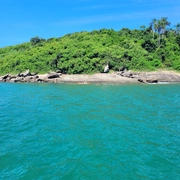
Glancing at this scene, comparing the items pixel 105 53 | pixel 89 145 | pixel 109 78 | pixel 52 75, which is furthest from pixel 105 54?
pixel 89 145

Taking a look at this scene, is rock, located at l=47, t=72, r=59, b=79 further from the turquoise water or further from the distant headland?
the turquoise water

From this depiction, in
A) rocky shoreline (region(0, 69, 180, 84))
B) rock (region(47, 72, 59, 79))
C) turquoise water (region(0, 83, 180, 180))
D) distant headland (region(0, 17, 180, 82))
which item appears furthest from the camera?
distant headland (region(0, 17, 180, 82))

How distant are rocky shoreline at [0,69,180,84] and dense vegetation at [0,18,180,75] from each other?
18.3 feet

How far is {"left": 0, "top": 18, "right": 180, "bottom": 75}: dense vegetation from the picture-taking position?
83.5 m

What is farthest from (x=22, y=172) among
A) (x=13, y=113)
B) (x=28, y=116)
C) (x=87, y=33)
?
(x=87, y=33)

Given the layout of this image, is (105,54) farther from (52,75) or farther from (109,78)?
(52,75)

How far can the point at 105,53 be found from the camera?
8606 centimetres

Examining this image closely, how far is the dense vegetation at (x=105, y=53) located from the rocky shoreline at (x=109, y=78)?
18.3 feet

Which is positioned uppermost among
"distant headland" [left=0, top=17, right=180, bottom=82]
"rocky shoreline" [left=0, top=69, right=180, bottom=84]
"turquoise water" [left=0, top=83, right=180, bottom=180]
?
"distant headland" [left=0, top=17, right=180, bottom=82]

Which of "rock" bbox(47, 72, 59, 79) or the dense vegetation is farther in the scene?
the dense vegetation

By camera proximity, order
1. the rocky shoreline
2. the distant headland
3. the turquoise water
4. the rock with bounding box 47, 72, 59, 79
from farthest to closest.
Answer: the distant headland → the rock with bounding box 47, 72, 59, 79 → the rocky shoreline → the turquoise water

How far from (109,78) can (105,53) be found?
1748 cm

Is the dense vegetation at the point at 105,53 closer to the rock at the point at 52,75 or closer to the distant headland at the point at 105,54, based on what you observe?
the distant headland at the point at 105,54

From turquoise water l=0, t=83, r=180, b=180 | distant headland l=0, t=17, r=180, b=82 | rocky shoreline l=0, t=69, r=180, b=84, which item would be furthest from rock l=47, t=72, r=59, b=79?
turquoise water l=0, t=83, r=180, b=180
